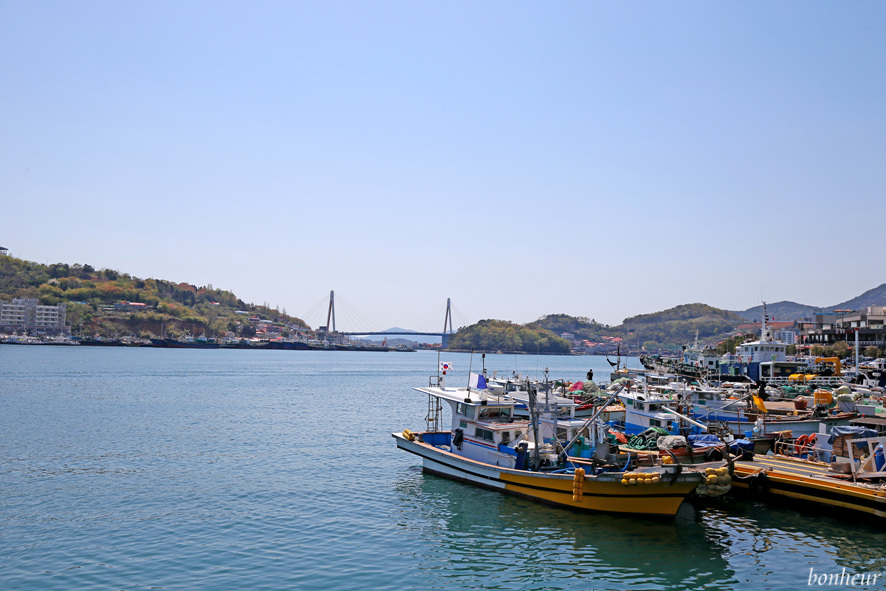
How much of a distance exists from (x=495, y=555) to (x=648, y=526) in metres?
5.29

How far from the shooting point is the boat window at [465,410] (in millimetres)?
23967

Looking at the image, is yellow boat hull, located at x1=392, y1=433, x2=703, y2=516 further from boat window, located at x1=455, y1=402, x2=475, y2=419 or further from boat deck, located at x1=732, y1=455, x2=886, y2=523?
boat deck, located at x1=732, y1=455, x2=886, y2=523

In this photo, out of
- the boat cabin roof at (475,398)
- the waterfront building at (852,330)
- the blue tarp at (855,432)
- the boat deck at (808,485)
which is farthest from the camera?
the waterfront building at (852,330)

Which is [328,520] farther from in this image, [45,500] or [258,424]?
[258,424]

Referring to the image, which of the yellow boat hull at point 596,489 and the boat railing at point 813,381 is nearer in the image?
the yellow boat hull at point 596,489

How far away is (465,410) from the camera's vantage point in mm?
24297

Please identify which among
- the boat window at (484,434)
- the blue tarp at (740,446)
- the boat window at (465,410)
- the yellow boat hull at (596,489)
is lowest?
the yellow boat hull at (596,489)

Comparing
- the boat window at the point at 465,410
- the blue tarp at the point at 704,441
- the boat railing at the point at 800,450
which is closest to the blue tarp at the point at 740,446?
the blue tarp at the point at 704,441

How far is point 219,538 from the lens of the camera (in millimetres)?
17047

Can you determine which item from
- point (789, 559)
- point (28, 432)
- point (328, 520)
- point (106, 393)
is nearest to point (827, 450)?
point (789, 559)

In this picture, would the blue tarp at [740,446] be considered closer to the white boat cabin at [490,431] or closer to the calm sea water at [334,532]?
the calm sea water at [334,532]

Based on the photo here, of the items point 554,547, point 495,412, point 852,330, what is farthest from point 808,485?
point 852,330

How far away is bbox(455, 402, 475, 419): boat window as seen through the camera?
2397cm

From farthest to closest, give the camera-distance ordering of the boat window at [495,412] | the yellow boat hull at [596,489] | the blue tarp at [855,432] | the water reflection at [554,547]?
1. the boat window at [495,412]
2. the blue tarp at [855,432]
3. the yellow boat hull at [596,489]
4. the water reflection at [554,547]
